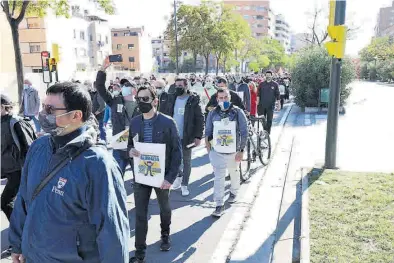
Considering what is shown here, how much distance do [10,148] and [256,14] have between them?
127135mm

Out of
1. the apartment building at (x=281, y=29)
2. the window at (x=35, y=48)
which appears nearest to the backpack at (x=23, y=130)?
the window at (x=35, y=48)

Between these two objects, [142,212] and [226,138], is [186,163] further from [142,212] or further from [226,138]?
[142,212]

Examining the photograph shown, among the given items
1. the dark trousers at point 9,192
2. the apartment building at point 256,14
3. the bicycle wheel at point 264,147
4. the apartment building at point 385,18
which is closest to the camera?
the dark trousers at point 9,192

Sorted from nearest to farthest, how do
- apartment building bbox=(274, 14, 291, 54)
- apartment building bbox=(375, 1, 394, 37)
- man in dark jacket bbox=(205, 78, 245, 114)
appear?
1. man in dark jacket bbox=(205, 78, 245, 114)
2. apartment building bbox=(375, 1, 394, 37)
3. apartment building bbox=(274, 14, 291, 54)

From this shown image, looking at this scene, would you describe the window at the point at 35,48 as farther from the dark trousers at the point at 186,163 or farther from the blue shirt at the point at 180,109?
the dark trousers at the point at 186,163

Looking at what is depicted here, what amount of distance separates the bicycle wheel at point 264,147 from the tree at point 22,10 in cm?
1129

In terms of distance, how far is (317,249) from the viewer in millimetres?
4246

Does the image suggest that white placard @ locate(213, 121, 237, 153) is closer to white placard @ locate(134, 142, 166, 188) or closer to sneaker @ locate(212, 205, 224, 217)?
sneaker @ locate(212, 205, 224, 217)

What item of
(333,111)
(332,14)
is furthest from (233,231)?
(332,14)

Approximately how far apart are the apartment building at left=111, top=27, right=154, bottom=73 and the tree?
6947cm

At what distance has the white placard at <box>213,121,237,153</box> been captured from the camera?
5.63 meters

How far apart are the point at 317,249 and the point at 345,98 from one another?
644 inches

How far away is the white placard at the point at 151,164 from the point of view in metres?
4.22

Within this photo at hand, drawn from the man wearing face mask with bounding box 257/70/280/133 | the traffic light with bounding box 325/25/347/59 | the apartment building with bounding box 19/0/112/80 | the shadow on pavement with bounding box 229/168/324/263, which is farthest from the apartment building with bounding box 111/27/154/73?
the shadow on pavement with bounding box 229/168/324/263
